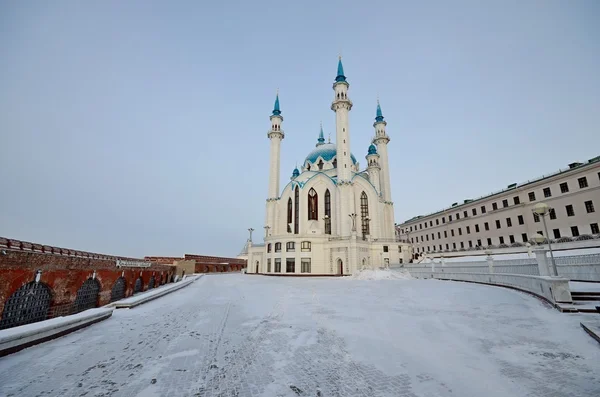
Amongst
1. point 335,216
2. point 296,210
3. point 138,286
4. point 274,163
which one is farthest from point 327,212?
point 138,286

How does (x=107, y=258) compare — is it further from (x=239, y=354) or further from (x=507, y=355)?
(x=507, y=355)

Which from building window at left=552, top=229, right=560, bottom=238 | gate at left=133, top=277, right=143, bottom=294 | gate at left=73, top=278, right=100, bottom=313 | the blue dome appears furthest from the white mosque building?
gate at left=73, top=278, right=100, bottom=313

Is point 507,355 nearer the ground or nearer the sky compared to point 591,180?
nearer the ground

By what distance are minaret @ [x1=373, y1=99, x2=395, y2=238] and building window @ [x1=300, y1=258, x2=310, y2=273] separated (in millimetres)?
16267

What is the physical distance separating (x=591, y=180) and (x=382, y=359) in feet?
124

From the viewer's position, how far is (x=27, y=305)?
8.97m

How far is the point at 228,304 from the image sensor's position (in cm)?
1228

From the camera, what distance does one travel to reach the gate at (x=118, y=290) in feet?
50.1

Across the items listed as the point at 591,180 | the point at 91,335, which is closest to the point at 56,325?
the point at 91,335

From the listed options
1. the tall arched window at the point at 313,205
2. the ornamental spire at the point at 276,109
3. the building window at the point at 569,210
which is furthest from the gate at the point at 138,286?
the building window at the point at 569,210

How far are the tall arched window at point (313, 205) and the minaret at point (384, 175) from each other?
12619 millimetres

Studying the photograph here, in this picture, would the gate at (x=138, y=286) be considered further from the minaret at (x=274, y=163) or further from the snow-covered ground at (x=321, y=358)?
the minaret at (x=274, y=163)

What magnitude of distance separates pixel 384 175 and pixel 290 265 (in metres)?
25.6

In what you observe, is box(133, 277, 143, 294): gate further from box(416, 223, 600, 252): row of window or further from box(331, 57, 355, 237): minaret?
box(416, 223, 600, 252): row of window
